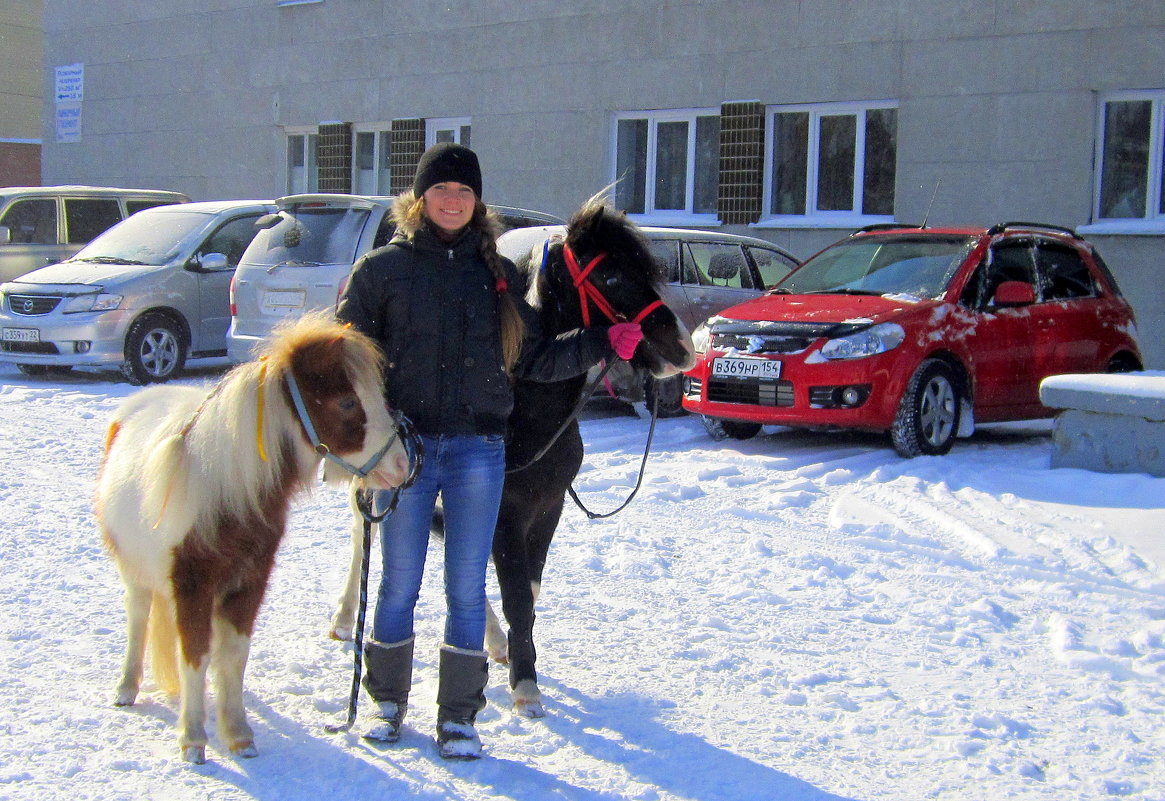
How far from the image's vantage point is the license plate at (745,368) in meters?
9.10

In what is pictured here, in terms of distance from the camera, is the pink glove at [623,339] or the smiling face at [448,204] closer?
the smiling face at [448,204]

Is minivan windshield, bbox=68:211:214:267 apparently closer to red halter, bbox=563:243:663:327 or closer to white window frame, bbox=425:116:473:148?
white window frame, bbox=425:116:473:148

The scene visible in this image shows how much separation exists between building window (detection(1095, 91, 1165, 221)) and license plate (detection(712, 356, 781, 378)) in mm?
7231

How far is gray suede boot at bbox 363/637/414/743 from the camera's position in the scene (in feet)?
13.1

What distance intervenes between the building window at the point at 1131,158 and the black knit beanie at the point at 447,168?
1229cm

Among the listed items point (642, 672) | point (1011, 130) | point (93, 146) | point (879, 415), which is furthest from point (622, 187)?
point (642, 672)

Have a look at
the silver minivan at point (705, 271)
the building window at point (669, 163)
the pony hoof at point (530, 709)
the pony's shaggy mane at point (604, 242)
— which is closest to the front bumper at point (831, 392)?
the silver minivan at point (705, 271)

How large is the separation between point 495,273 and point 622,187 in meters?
14.3

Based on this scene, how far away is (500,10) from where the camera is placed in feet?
61.3

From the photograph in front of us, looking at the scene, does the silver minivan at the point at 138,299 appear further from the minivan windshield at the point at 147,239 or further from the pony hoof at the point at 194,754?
the pony hoof at the point at 194,754

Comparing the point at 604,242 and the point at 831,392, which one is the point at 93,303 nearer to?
the point at 831,392

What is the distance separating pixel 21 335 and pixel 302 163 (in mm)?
9915

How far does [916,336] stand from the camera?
908 centimetres

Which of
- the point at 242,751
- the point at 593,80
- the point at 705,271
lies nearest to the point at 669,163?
the point at 593,80
